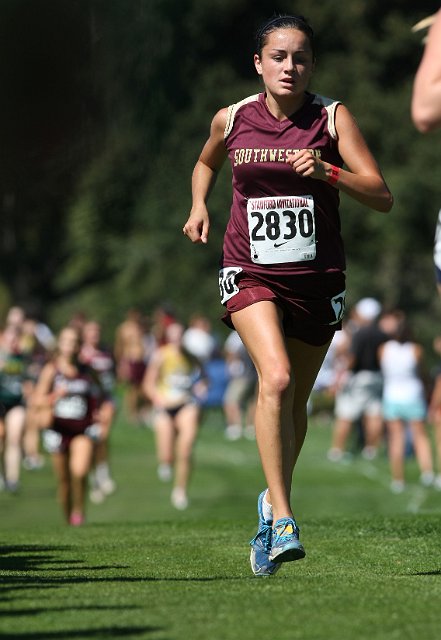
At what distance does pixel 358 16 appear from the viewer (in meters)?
42.4

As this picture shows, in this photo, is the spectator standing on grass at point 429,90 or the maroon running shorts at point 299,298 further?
the maroon running shorts at point 299,298

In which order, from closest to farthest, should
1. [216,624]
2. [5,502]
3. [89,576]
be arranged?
[216,624]
[89,576]
[5,502]

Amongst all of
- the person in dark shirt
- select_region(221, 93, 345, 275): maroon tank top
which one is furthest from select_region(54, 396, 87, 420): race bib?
select_region(221, 93, 345, 275): maroon tank top

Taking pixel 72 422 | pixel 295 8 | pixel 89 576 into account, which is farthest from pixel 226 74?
pixel 89 576

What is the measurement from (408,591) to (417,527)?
354cm

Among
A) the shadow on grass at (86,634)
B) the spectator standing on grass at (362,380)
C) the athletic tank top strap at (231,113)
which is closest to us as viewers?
the shadow on grass at (86,634)

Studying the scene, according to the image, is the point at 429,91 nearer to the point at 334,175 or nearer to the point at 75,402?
the point at 334,175

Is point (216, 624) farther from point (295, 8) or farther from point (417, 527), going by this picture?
point (295, 8)

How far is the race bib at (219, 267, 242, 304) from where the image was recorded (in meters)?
6.70

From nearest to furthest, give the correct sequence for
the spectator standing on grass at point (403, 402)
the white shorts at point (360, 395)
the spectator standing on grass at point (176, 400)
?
the spectator standing on grass at point (176, 400), the spectator standing on grass at point (403, 402), the white shorts at point (360, 395)

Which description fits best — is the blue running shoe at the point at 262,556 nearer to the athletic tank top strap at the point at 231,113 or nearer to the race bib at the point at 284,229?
the race bib at the point at 284,229

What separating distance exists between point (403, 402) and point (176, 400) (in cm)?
287

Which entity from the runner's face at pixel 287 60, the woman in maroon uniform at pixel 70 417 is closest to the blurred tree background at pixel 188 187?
the woman in maroon uniform at pixel 70 417

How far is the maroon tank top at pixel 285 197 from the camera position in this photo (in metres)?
6.55
